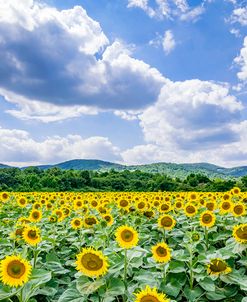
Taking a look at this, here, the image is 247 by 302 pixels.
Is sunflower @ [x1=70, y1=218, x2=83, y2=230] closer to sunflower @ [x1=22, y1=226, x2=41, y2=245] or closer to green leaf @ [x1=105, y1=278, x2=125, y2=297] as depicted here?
sunflower @ [x1=22, y1=226, x2=41, y2=245]

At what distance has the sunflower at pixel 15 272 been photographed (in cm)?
378

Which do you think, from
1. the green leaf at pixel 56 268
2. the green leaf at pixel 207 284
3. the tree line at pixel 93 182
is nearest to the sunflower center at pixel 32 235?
the green leaf at pixel 56 268

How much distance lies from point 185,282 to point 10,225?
13.8ft

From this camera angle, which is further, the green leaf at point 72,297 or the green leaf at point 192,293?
the green leaf at point 192,293

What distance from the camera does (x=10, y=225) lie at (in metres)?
7.48

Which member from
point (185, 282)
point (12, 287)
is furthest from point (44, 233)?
point (185, 282)

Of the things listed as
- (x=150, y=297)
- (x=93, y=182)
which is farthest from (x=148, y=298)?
(x=93, y=182)

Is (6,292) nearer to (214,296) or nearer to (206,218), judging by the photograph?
(214,296)

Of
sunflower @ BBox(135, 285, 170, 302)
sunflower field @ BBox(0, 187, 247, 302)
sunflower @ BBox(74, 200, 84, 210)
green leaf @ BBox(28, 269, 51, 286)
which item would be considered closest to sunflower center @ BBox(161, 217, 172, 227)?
sunflower field @ BBox(0, 187, 247, 302)

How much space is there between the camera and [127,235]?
469 centimetres

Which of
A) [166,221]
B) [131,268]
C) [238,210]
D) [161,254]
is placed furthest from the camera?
[238,210]

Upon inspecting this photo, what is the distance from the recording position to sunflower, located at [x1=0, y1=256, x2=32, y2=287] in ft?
12.4

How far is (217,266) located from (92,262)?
4.74ft

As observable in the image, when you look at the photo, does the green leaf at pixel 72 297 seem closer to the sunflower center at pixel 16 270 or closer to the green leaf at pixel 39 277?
the green leaf at pixel 39 277
